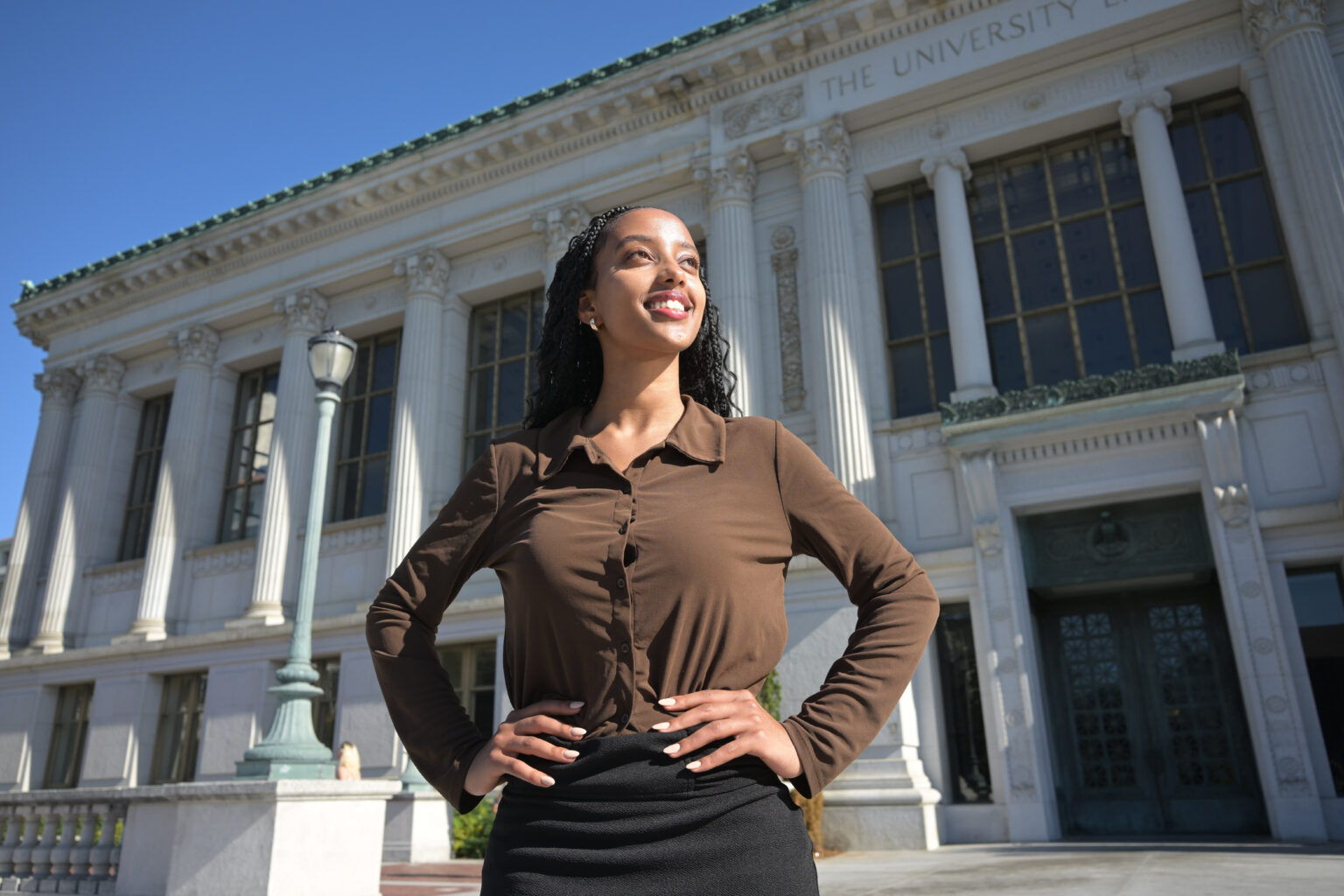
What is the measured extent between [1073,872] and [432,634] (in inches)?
355

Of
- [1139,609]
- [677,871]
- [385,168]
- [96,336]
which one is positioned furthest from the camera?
[96,336]

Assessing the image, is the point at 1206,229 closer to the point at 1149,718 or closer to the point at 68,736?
the point at 1149,718

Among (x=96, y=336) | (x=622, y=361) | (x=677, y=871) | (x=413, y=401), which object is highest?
(x=96, y=336)

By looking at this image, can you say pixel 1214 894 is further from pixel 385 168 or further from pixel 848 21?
pixel 385 168

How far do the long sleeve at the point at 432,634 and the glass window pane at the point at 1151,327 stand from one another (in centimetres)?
1483

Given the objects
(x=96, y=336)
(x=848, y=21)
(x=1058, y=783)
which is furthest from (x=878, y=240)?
(x=96, y=336)

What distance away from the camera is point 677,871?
1.49 m

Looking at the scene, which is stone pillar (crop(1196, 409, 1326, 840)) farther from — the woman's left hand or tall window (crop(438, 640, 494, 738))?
the woman's left hand

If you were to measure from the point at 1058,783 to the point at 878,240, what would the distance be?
9.96 meters

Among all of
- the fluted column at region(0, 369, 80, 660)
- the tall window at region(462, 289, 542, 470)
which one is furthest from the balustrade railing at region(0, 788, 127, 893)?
the fluted column at region(0, 369, 80, 660)

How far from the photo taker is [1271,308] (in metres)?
13.9

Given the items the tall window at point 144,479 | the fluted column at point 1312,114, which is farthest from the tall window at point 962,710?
the tall window at point 144,479

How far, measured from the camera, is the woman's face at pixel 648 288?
1.93 metres

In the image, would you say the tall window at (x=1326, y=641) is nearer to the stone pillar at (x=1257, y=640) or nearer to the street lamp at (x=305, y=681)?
the stone pillar at (x=1257, y=640)
